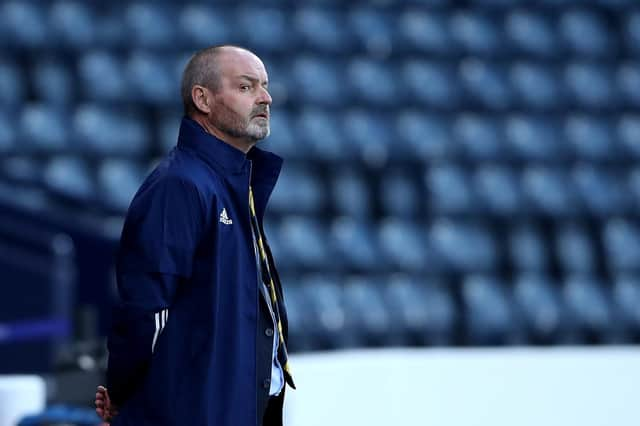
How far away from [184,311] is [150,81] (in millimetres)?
8097

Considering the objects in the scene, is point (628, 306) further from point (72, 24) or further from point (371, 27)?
point (72, 24)

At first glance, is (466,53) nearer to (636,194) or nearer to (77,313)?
(636,194)

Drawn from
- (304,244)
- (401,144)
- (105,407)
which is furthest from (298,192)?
(105,407)

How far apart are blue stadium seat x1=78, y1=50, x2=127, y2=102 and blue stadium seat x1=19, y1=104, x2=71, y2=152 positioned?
46 cm

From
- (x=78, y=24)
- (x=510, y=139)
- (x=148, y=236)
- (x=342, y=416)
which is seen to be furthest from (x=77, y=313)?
(x=510, y=139)

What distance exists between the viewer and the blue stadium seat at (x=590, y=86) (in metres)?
11.6

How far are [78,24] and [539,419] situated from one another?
6687 millimetres

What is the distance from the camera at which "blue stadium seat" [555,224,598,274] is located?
1049 centimetres

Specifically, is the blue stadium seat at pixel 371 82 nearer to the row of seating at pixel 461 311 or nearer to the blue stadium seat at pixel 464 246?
the blue stadium seat at pixel 464 246

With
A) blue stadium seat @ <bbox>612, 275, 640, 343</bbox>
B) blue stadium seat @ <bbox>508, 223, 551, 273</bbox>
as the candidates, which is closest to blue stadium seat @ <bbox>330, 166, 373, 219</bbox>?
blue stadium seat @ <bbox>508, 223, 551, 273</bbox>

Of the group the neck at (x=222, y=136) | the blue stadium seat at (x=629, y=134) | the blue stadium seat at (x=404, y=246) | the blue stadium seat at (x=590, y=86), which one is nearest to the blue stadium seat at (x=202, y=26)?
the blue stadium seat at (x=404, y=246)

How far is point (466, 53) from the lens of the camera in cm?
1164

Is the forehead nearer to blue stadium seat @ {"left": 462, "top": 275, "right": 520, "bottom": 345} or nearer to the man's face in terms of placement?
the man's face

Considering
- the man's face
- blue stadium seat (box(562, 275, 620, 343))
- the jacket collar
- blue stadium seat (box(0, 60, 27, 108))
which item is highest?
blue stadium seat (box(0, 60, 27, 108))
